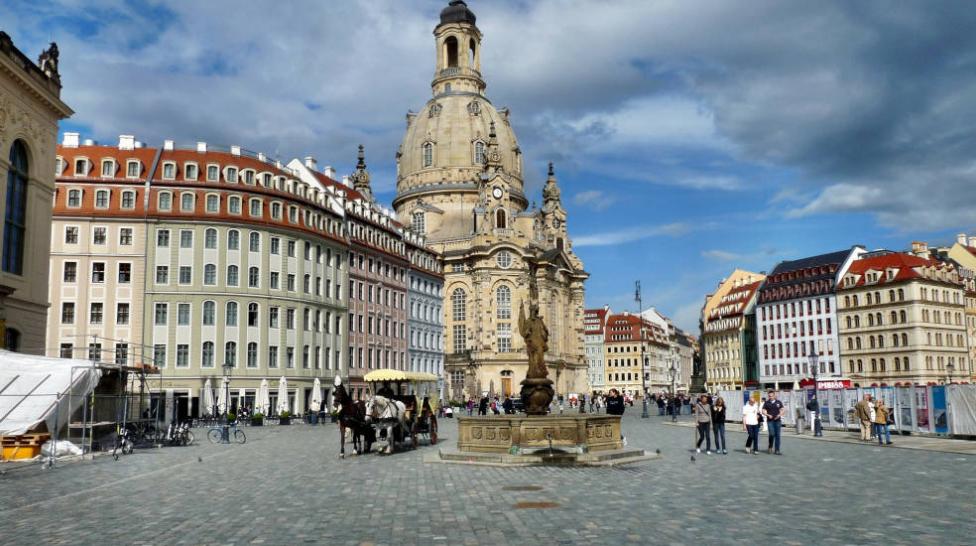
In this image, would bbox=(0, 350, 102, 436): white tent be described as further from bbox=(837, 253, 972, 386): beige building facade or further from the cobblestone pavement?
bbox=(837, 253, 972, 386): beige building facade

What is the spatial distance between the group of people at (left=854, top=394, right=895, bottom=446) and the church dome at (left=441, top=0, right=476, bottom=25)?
119 metres

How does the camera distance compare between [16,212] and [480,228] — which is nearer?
[16,212]

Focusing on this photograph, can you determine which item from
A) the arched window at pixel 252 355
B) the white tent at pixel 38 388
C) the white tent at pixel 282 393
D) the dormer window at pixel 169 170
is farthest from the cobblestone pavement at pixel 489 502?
the dormer window at pixel 169 170

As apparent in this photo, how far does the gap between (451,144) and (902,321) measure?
6792cm

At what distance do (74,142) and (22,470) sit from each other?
1821 inches

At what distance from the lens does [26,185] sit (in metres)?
37.4

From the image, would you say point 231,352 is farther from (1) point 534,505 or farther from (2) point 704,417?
(1) point 534,505

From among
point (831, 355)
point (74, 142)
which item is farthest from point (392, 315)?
point (831, 355)

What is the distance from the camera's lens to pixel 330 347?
71.8m

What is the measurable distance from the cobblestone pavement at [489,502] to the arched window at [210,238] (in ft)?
124

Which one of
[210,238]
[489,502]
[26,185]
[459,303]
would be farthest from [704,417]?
[459,303]

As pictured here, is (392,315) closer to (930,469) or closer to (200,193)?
(200,193)

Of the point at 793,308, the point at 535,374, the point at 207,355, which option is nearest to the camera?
the point at 535,374

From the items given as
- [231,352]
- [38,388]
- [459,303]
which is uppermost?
[459,303]
